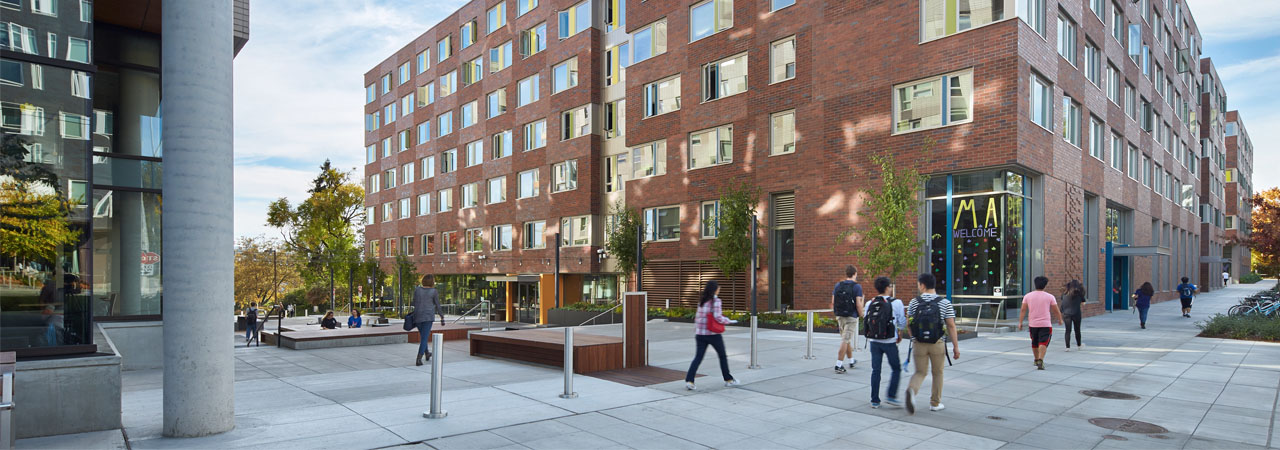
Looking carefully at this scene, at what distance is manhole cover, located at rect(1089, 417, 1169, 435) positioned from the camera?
7605 millimetres

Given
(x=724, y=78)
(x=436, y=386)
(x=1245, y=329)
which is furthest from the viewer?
(x=724, y=78)

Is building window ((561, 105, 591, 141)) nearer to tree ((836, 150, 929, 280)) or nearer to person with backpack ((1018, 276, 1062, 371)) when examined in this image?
tree ((836, 150, 929, 280))

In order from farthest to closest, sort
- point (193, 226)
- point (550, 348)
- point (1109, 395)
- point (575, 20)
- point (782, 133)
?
point (575, 20) → point (782, 133) → point (550, 348) → point (1109, 395) → point (193, 226)

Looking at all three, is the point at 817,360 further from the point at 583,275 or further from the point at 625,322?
the point at 583,275

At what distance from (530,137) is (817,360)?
28.4 meters

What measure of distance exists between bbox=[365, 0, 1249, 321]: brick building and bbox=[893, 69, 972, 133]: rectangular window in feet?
0.22

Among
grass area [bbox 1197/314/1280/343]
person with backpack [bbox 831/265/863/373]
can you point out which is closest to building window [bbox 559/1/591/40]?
person with backpack [bbox 831/265/863/373]

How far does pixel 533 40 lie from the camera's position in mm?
39250

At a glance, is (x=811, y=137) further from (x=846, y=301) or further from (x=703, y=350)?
(x=703, y=350)

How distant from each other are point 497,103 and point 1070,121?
29.3 m

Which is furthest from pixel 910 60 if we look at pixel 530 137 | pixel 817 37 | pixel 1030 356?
pixel 530 137

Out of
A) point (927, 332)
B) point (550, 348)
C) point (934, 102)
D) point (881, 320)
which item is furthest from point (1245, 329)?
point (550, 348)

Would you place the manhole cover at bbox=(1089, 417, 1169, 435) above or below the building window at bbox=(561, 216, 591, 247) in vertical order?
below

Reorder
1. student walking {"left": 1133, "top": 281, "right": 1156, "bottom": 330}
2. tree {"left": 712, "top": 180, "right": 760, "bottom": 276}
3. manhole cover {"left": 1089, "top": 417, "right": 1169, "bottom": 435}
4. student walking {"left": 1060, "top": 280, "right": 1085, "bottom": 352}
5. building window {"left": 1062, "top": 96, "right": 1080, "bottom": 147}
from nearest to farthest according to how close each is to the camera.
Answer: manhole cover {"left": 1089, "top": 417, "right": 1169, "bottom": 435}
student walking {"left": 1060, "top": 280, "right": 1085, "bottom": 352}
student walking {"left": 1133, "top": 281, "right": 1156, "bottom": 330}
building window {"left": 1062, "top": 96, "right": 1080, "bottom": 147}
tree {"left": 712, "top": 180, "right": 760, "bottom": 276}
